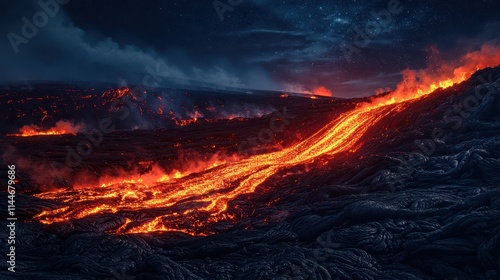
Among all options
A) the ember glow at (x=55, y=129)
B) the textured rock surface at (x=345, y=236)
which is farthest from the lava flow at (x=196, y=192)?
the ember glow at (x=55, y=129)

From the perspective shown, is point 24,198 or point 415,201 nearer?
point 415,201

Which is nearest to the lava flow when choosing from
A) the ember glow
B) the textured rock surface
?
the textured rock surface

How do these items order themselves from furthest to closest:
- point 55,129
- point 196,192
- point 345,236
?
point 55,129, point 196,192, point 345,236

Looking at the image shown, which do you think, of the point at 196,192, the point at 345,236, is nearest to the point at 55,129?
the point at 196,192

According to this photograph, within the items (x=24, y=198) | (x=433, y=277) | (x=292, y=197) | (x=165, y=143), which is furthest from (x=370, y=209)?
(x=165, y=143)

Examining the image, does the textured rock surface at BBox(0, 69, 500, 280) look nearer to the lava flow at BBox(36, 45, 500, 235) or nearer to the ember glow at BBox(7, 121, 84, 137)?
the lava flow at BBox(36, 45, 500, 235)

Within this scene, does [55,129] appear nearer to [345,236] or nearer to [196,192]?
[196,192]

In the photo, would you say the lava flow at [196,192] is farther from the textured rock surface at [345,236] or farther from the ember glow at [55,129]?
the ember glow at [55,129]

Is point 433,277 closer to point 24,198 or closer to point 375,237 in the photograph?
point 375,237
